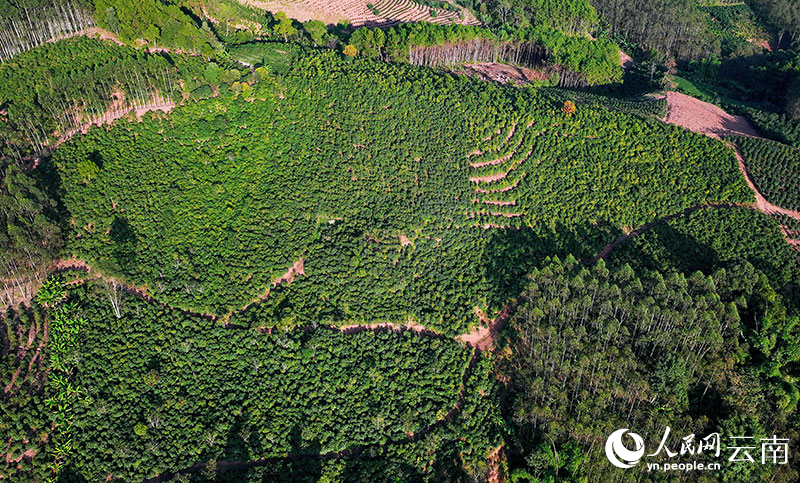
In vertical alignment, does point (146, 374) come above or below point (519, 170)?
below

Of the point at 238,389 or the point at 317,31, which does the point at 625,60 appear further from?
the point at 238,389

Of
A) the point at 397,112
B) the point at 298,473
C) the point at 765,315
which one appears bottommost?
the point at 298,473

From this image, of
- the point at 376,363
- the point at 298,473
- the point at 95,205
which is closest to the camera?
the point at 298,473

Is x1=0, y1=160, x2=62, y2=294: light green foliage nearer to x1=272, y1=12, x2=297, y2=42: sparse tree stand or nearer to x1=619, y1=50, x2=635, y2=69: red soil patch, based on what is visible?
x1=272, y1=12, x2=297, y2=42: sparse tree stand

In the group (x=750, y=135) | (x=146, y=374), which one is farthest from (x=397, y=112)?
(x=750, y=135)

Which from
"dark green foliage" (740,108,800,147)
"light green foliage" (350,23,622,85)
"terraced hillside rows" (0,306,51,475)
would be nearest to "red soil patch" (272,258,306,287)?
"terraced hillside rows" (0,306,51,475)

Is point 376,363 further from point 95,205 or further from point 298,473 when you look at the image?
point 95,205

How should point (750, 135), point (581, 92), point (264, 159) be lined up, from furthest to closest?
point (581, 92) < point (750, 135) < point (264, 159)
